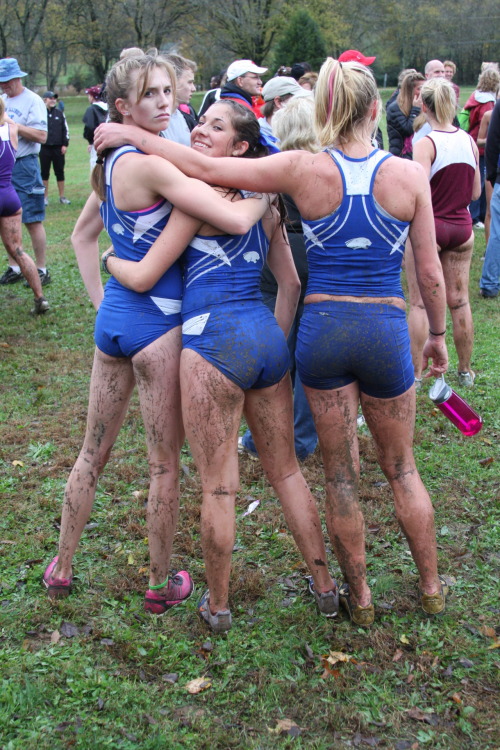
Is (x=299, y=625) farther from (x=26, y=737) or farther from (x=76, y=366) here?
(x=76, y=366)

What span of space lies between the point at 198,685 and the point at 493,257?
21.9 ft

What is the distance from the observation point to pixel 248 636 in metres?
3.16

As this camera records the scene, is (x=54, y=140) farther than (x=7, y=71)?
Yes

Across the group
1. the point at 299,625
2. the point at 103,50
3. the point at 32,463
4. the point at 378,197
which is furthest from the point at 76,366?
the point at 103,50

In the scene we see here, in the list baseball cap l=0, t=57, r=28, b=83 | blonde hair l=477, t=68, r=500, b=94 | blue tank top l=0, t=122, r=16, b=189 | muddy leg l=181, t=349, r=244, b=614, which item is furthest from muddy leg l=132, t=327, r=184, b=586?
blonde hair l=477, t=68, r=500, b=94

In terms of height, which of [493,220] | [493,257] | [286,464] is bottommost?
[493,257]

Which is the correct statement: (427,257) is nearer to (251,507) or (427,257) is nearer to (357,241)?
(357,241)

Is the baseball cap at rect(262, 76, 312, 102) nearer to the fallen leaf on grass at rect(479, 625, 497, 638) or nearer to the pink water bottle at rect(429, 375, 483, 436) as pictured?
the pink water bottle at rect(429, 375, 483, 436)

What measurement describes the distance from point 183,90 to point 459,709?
5.51 m

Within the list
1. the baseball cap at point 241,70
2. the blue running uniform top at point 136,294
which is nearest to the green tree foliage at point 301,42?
the baseball cap at point 241,70

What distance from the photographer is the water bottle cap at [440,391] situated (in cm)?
370

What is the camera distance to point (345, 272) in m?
2.80

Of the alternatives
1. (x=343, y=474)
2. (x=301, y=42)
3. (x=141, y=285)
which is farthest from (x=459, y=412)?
(x=301, y=42)

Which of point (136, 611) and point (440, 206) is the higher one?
point (440, 206)
